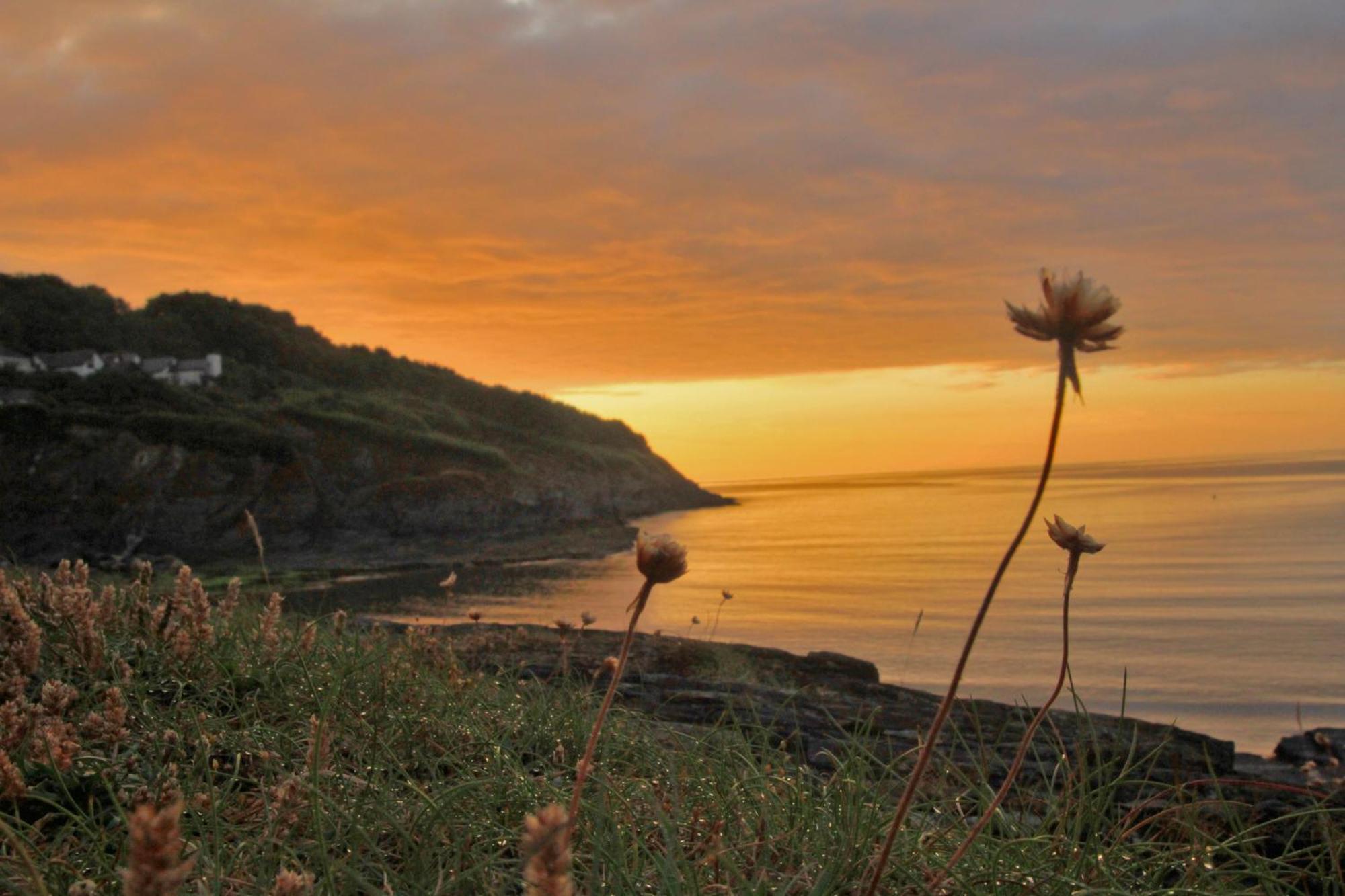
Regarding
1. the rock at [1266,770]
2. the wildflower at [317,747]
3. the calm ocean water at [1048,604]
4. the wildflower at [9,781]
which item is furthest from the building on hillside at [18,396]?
the wildflower at [9,781]

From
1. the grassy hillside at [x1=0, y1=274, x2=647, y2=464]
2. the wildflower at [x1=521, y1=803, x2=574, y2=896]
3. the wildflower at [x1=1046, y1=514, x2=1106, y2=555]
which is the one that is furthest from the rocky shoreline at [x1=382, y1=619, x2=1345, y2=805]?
the grassy hillside at [x1=0, y1=274, x2=647, y2=464]

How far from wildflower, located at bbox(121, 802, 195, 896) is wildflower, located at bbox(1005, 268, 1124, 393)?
3.61 ft

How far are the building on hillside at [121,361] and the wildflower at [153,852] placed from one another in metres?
56.1

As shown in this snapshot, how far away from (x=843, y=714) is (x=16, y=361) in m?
52.4

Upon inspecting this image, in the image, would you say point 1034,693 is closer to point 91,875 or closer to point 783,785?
point 783,785

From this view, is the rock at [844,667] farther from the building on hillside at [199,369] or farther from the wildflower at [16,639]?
the building on hillside at [199,369]

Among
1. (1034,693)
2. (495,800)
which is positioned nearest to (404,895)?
(495,800)

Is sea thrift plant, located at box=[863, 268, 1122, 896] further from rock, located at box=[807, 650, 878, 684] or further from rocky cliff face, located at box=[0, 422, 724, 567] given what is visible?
rocky cliff face, located at box=[0, 422, 724, 567]

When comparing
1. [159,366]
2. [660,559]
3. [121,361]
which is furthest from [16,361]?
[660,559]

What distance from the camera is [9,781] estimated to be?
2.09 metres

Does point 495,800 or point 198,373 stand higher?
point 198,373

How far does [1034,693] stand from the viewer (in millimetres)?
12570

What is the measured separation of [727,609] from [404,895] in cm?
2153

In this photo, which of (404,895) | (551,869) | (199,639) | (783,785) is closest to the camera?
(551,869)
